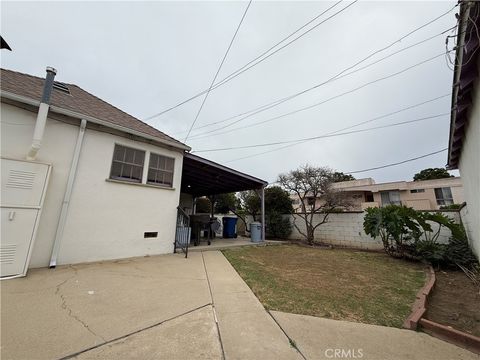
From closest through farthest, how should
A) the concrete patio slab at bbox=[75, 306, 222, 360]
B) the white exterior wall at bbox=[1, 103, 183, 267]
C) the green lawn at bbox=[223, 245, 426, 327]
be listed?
the concrete patio slab at bbox=[75, 306, 222, 360], the green lawn at bbox=[223, 245, 426, 327], the white exterior wall at bbox=[1, 103, 183, 267]

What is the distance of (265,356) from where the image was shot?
5.64ft

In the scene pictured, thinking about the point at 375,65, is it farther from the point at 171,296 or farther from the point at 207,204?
the point at 207,204

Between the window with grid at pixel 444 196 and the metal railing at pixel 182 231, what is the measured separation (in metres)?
25.8

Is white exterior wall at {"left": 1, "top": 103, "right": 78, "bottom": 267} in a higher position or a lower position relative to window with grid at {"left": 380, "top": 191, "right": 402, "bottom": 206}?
lower

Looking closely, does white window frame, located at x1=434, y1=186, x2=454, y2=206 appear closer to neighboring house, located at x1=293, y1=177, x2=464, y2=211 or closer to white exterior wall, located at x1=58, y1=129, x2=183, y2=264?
neighboring house, located at x1=293, y1=177, x2=464, y2=211

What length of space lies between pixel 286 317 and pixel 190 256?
4.02 metres

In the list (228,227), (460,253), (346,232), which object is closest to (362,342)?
(460,253)

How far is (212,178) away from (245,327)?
7717 millimetres

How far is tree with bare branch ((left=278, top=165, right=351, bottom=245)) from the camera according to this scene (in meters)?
9.92

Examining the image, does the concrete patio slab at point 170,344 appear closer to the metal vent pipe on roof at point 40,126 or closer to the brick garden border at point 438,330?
the brick garden border at point 438,330

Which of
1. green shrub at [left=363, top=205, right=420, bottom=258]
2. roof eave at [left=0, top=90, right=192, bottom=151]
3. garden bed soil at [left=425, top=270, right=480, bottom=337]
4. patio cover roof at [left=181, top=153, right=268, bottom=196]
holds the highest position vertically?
roof eave at [left=0, top=90, right=192, bottom=151]

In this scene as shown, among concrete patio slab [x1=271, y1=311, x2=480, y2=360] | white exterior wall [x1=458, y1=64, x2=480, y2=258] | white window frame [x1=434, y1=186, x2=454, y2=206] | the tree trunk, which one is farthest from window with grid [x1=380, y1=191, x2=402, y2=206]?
concrete patio slab [x1=271, y1=311, x2=480, y2=360]

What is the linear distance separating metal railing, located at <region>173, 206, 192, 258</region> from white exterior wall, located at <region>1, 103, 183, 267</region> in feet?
0.66

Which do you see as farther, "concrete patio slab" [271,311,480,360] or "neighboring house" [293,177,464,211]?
"neighboring house" [293,177,464,211]
